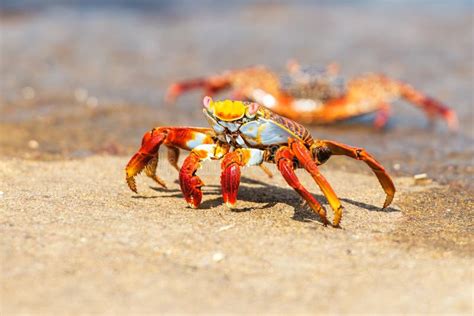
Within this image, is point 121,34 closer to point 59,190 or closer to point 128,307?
point 59,190

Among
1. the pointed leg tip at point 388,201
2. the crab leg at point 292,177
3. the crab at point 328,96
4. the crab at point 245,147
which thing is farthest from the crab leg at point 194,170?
the crab at point 328,96

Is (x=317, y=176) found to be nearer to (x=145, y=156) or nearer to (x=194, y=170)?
(x=194, y=170)

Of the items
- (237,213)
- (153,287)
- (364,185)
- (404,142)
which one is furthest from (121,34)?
(153,287)

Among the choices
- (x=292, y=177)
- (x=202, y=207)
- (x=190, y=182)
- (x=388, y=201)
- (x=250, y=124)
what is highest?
(x=250, y=124)

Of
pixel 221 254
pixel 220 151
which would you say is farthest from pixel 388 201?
pixel 221 254

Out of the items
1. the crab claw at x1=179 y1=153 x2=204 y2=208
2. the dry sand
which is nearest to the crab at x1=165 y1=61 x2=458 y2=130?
the dry sand

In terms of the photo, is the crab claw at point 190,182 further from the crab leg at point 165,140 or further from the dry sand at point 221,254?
the crab leg at point 165,140
